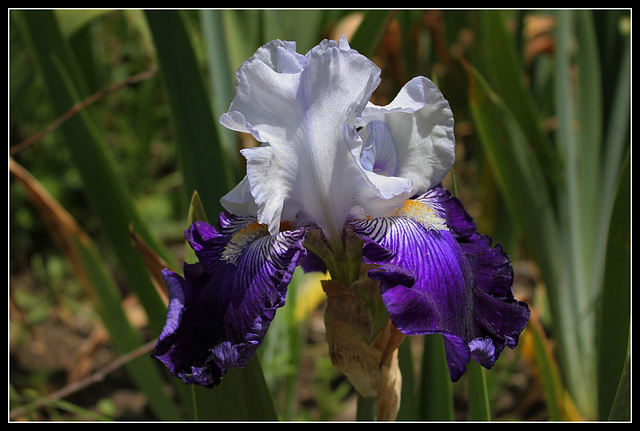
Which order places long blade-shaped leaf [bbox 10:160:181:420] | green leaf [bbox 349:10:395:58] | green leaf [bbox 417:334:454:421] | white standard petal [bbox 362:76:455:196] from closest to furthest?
1. white standard petal [bbox 362:76:455:196]
2. green leaf [bbox 417:334:454:421]
3. green leaf [bbox 349:10:395:58]
4. long blade-shaped leaf [bbox 10:160:181:420]

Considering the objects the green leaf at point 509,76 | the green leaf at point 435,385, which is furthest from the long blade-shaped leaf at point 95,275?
the green leaf at point 509,76

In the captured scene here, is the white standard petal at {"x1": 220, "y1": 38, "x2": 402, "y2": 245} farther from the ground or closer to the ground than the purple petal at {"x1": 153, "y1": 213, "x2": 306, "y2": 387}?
farther from the ground

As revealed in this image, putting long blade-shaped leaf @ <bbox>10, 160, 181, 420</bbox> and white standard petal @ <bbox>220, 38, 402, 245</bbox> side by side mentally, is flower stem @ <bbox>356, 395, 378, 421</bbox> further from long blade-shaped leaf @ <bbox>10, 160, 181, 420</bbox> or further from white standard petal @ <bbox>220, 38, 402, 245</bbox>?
long blade-shaped leaf @ <bbox>10, 160, 181, 420</bbox>

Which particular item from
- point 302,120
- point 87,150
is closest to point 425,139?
point 302,120

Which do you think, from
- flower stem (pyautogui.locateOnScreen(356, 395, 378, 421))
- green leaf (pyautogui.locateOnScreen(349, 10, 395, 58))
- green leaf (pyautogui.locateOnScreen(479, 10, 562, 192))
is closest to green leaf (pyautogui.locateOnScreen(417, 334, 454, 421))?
flower stem (pyautogui.locateOnScreen(356, 395, 378, 421))

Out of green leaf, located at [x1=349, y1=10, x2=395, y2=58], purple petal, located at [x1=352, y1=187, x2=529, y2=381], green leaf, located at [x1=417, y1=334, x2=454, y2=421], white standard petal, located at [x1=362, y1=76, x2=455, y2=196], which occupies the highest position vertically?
green leaf, located at [x1=349, y1=10, x2=395, y2=58]

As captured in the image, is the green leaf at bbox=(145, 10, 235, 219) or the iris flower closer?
the iris flower
